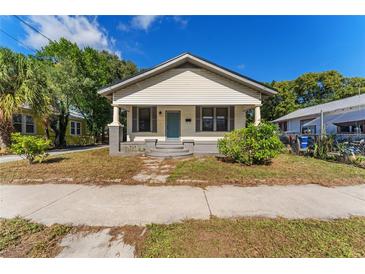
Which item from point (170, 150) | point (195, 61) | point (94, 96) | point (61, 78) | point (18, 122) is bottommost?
point (170, 150)

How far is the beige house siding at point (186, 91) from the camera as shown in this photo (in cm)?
999

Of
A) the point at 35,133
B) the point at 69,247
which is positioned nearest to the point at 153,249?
the point at 69,247

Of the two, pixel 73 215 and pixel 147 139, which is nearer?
pixel 73 215

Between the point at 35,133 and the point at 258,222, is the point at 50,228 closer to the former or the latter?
the point at 258,222

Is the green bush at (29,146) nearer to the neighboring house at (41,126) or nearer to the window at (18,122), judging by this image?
the neighboring house at (41,126)

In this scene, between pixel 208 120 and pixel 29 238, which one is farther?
pixel 208 120

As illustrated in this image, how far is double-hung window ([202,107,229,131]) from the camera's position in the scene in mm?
11406

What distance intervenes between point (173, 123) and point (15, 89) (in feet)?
32.1

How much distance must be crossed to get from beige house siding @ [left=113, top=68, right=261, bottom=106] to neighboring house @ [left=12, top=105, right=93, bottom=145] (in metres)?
8.01

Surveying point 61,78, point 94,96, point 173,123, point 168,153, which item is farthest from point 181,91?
point 94,96

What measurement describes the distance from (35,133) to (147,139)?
11859mm

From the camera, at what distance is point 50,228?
2.76 m

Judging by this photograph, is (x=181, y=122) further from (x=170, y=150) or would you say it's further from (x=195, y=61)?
(x=195, y=61)

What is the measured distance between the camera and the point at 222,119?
37.5ft
